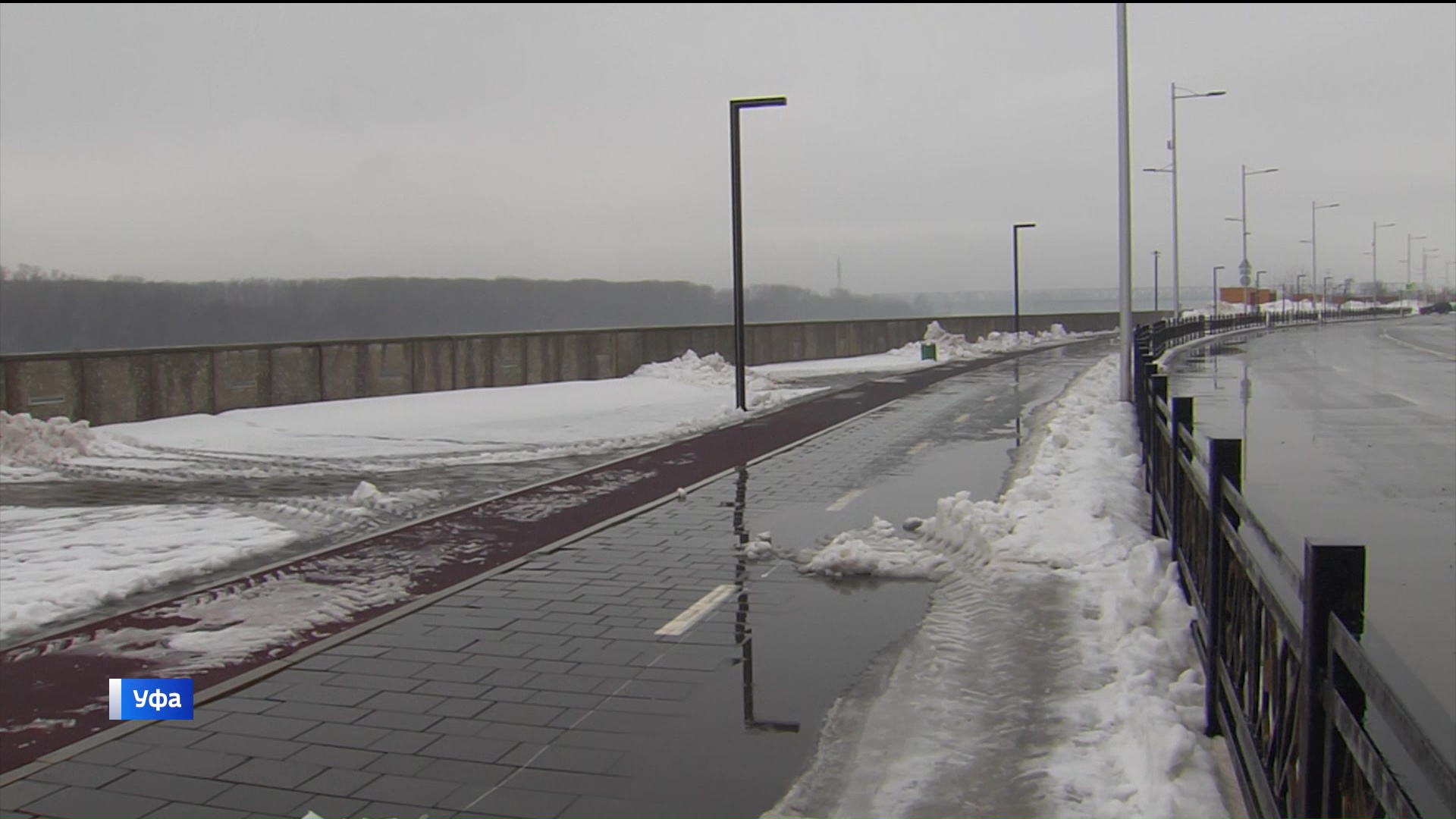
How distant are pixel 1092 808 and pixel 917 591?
13.1 ft

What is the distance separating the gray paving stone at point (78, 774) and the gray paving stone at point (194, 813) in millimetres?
492

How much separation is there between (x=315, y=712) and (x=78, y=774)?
3.59 ft

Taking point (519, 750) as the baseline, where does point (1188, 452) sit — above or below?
above

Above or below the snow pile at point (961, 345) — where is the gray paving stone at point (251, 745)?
below

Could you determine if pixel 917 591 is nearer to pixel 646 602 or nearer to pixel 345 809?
pixel 646 602

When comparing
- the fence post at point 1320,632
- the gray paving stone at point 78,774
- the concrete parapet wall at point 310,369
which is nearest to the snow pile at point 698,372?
the concrete parapet wall at point 310,369

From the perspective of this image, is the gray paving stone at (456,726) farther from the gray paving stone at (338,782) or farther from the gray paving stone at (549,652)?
the gray paving stone at (549,652)

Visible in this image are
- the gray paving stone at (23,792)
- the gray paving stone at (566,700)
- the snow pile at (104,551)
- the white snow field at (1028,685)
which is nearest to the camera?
the white snow field at (1028,685)

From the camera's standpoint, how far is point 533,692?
637cm

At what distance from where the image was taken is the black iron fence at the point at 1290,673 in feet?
9.15

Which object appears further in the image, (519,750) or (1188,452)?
(1188,452)

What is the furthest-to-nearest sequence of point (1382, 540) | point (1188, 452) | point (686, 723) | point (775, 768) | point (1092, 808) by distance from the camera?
1. point (1382, 540)
2. point (1188, 452)
3. point (686, 723)
4. point (775, 768)
5. point (1092, 808)

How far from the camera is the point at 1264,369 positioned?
34000mm

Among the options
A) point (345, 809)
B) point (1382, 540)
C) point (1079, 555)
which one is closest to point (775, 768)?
point (345, 809)
